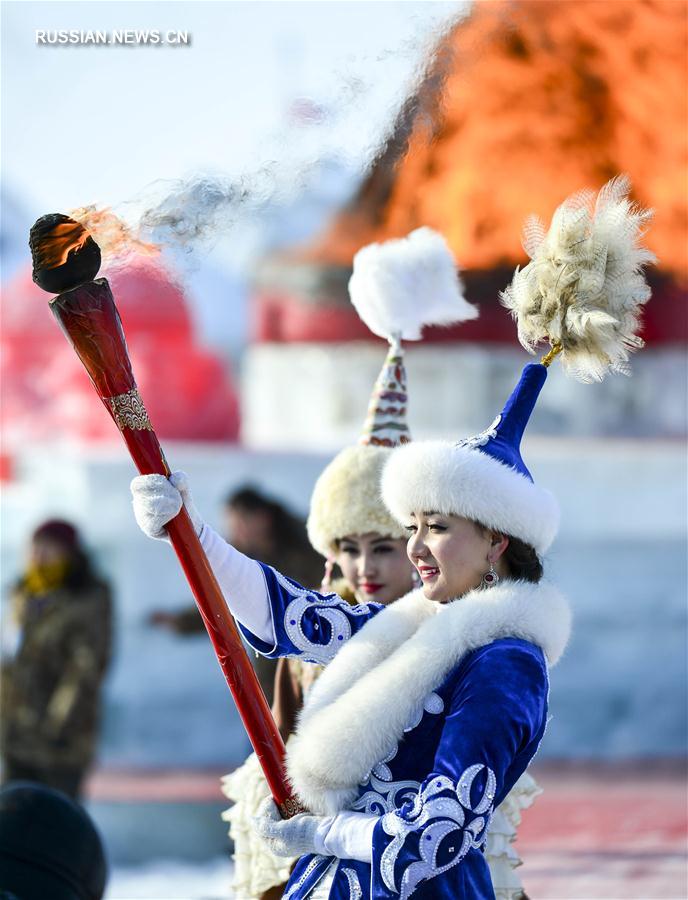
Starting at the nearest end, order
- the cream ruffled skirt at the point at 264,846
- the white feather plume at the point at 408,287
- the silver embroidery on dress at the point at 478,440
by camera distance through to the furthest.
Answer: the silver embroidery on dress at the point at 478,440 < the cream ruffled skirt at the point at 264,846 < the white feather plume at the point at 408,287

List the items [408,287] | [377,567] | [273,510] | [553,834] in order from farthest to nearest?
[273,510], [553,834], [408,287], [377,567]

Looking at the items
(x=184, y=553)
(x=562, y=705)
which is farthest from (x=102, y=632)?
(x=184, y=553)

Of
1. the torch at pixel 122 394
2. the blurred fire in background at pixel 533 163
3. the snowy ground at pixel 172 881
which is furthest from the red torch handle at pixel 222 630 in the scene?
the blurred fire in background at pixel 533 163

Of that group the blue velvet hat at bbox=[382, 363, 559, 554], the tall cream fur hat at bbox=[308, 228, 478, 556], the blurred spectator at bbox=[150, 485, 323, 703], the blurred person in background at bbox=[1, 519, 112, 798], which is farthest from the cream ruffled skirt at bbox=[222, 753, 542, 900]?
the blurred person in background at bbox=[1, 519, 112, 798]

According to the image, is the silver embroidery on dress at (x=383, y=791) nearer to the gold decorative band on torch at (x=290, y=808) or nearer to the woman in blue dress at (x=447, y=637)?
the woman in blue dress at (x=447, y=637)

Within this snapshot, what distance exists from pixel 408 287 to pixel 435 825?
148 cm

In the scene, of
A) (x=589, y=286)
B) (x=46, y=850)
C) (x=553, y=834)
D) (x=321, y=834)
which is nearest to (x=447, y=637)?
(x=321, y=834)

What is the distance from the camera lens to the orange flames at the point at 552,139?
25.4 ft

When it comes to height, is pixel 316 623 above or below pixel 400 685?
above

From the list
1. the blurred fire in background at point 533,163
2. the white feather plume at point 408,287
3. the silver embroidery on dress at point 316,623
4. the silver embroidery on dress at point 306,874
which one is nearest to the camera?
the silver embroidery on dress at point 306,874

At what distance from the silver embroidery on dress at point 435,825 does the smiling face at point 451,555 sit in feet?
1.14

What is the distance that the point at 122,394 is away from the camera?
2.19 meters

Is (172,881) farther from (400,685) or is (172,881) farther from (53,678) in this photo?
Answer: (400,685)

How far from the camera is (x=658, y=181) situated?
7.95m
